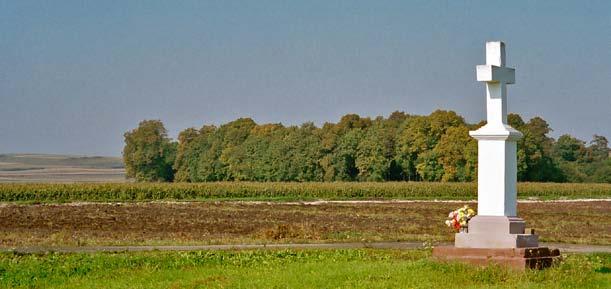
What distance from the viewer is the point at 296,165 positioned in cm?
14425

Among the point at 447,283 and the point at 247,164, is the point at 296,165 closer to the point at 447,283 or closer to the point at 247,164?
the point at 247,164

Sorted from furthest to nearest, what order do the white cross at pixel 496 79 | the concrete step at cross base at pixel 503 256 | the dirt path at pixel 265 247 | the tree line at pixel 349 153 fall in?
the tree line at pixel 349 153, the dirt path at pixel 265 247, the white cross at pixel 496 79, the concrete step at cross base at pixel 503 256

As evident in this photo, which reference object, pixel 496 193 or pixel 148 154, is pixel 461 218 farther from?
pixel 148 154

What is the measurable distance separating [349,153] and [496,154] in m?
120

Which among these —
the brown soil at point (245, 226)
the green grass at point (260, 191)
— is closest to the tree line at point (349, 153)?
the green grass at point (260, 191)

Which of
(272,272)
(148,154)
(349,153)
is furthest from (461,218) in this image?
(148,154)

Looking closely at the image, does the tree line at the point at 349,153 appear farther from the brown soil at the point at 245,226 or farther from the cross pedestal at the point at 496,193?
the cross pedestal at the point at 496,193

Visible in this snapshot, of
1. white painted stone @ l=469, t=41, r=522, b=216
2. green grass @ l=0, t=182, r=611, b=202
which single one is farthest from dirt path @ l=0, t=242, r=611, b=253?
green grass @ l=0, t=182, r=611, b=202

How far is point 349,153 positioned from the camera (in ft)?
462

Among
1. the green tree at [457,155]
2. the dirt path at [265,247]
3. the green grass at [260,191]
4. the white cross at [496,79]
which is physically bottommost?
the dirt path at [265,247]

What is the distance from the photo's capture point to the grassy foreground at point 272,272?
720 inches

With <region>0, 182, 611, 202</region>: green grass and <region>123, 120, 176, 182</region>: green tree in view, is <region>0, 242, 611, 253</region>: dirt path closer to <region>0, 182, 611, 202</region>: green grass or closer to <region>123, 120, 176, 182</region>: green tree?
<region>0, 182, 611, 202</region>: green grass

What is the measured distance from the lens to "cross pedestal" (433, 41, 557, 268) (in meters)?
20.0

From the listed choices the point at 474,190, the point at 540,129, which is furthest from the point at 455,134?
the point at 540,129
